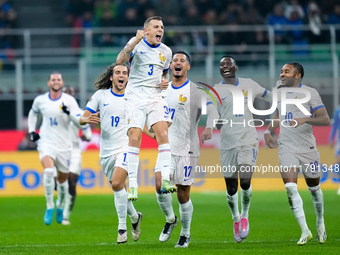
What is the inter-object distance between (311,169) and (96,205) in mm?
8835

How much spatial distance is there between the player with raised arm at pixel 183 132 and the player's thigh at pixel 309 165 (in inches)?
51.7

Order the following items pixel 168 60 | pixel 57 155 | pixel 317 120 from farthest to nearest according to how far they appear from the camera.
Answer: pixel 57 155 < pixel 168 60 < pixel 317 120

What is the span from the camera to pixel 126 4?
84.4 ft

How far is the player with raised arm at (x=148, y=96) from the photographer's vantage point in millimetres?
9844

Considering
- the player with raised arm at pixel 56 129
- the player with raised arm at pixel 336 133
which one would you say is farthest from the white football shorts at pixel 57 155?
the player with raised arm at pixel 336 133

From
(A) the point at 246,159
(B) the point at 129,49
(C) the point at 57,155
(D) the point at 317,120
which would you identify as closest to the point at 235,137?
(A) the point at 246,159

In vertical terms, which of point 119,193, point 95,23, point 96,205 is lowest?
point 96,205

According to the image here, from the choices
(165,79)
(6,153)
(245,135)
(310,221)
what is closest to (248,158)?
(245,135)

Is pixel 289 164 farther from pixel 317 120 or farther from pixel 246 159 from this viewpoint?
pixel 246 159

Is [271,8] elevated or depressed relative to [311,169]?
elevated

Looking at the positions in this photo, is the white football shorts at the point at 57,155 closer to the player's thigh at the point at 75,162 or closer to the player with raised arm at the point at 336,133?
the player's thigh at the point at 75,162

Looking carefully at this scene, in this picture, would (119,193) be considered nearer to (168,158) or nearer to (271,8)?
(168,158)

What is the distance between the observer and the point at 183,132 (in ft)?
34.9

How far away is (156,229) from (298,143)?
3.56m
